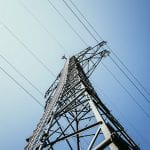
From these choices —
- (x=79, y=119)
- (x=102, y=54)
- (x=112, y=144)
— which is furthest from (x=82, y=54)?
(x=112, y=144)

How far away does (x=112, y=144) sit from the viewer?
363 centimetres

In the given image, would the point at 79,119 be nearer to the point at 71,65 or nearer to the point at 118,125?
the point at 118,125

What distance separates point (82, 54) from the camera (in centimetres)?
1260

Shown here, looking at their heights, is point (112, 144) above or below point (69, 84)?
below

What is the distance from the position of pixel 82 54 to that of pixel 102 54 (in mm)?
1356

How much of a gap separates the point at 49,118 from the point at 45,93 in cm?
652

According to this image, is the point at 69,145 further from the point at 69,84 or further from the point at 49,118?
the point at 69,84

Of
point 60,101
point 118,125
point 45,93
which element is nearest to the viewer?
point 118,125

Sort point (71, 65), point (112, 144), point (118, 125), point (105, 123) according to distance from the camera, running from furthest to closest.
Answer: point (71, 65), point (118, 125), point (105, 123), point (112, 144)

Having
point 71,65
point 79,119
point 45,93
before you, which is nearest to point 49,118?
point 79,119

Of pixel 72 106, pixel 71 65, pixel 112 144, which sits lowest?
pixel 112 144

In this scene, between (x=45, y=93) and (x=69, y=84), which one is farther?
(x=45, y=93)

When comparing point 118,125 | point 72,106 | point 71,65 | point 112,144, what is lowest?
point 118,125

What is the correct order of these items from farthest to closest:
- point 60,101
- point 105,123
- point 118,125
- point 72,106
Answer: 1. point 60,101
2. point 72,106
3. point 118,125
4. point 105,123
